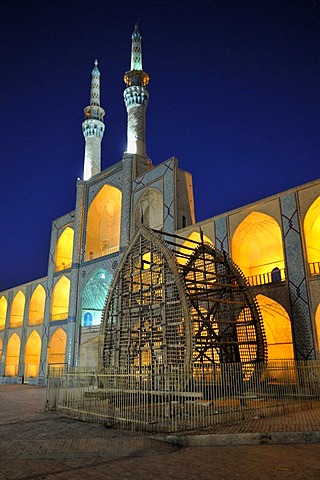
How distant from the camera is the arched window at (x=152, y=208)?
20766 millimetres

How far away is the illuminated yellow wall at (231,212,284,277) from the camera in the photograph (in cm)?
1714

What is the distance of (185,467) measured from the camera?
4.58 m

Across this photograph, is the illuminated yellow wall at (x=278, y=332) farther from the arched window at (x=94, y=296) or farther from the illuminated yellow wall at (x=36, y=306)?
the illuminated yellow wall at (x=36, y=306)

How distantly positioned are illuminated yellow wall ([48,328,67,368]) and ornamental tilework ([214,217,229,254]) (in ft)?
→ 43.1

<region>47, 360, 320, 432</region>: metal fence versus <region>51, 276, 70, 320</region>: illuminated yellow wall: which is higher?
<region>51, 276, 70, 320</region>: illuminated yellow wall

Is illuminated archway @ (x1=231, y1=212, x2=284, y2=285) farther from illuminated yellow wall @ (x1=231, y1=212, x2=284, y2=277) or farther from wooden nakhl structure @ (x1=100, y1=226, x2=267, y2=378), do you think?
wooden nakhl structure @ (x1=100, y1=226, x2=267, y2=378)

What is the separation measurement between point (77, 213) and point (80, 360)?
897 centimetres

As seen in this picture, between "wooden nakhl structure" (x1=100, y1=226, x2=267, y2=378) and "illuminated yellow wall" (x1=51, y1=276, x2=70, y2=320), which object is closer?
"wooden nakhl structure" (x1=100, y1=226, x2=267, y2=378)

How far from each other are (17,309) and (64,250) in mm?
8353

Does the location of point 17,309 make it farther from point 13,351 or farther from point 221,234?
point 221,234

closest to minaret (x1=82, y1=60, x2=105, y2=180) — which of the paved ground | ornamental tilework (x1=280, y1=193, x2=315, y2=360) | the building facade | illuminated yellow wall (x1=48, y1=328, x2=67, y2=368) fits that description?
the building facade

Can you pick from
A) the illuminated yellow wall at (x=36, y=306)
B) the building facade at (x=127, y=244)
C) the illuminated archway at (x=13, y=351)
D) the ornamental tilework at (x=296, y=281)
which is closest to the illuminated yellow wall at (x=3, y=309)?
the building facade at (x=127, y=244)

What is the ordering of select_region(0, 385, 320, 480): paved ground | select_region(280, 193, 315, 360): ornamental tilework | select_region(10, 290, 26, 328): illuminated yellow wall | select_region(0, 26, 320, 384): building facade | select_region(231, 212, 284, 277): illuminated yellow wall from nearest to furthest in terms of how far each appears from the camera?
select_region(0, 385, 320, 480): paved ground
select_region(280, 193, 315, 360): ornamental tilework
select_region(0, 26, 320, 384): building facade
select_region(231, 212, 284, 277): illuminated yellow wall
select_region(10, 290, 26, 328): illuminated yellow wall

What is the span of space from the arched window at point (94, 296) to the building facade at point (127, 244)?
59mm
